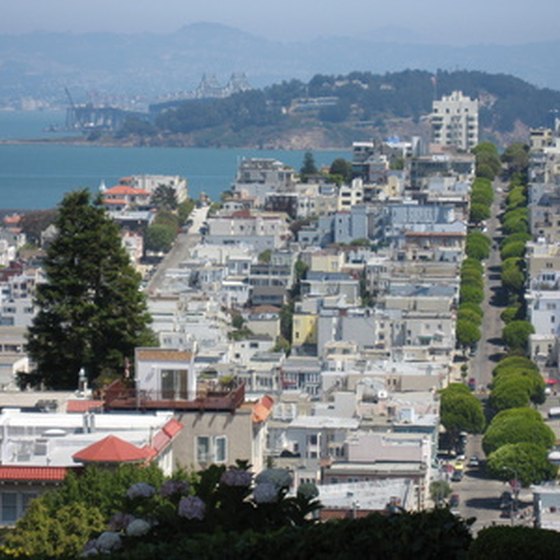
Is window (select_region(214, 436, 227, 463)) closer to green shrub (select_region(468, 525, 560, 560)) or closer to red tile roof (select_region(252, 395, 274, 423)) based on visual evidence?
red tile roof (select_region(252, 395, 274, 423))

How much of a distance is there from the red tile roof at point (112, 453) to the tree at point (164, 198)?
44.2m

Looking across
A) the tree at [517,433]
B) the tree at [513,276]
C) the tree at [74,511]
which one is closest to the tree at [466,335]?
the tree at [513,276]

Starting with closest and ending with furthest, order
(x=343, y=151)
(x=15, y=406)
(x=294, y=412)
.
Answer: (x=15, y=406) < (x=294, y=412) < (x=343, y=151)

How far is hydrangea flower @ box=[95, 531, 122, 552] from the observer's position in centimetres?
516

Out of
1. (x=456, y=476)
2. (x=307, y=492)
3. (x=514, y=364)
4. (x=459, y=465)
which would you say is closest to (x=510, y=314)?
(x=514, y=364)

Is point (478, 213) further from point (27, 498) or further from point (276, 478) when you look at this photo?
point (276, 478)

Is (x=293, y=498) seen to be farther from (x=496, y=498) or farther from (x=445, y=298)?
(x=445, y=298)

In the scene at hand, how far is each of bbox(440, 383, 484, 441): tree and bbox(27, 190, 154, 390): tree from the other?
17.9m

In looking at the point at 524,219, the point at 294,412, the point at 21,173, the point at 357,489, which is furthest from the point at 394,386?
the point at 21,173

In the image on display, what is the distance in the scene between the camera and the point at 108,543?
5168 millimetres

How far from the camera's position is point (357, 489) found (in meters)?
18.1

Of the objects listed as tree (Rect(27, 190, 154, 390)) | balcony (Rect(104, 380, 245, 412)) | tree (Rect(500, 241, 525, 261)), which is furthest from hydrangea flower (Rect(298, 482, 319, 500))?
tree (Rect(500, 241, 525, 261))

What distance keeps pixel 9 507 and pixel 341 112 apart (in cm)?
11183

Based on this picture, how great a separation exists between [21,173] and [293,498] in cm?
9676
